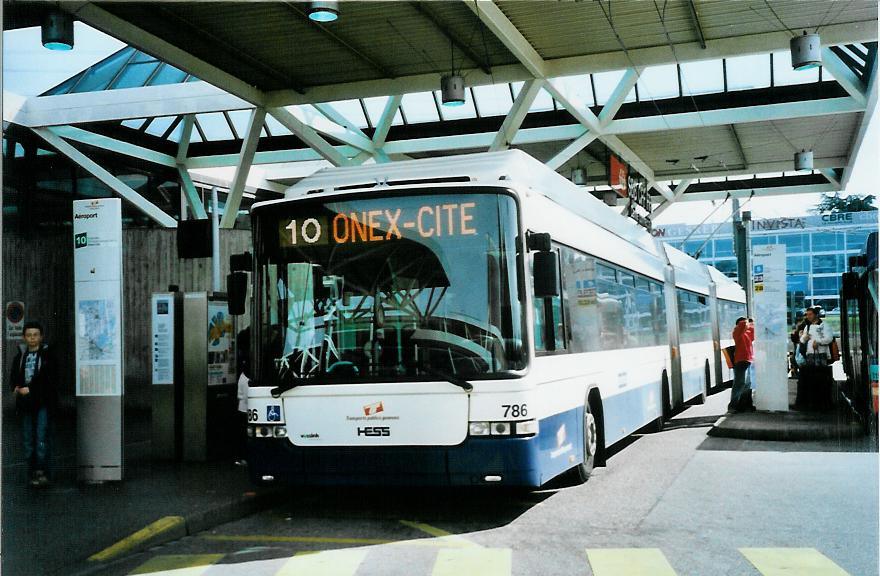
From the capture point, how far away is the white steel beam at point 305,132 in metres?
19.8

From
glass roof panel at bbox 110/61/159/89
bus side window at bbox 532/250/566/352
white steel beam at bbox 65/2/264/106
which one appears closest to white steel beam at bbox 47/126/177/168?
glass roof panel at bbox 110/61/159/89

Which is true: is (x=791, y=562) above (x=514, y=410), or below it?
below

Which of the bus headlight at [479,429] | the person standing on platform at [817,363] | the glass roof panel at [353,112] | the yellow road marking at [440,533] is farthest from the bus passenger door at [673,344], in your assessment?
the glass roof panel at [353,112]

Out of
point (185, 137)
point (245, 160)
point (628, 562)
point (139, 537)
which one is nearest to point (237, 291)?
point (139, 537)

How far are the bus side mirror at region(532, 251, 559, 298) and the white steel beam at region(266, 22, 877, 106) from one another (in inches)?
384

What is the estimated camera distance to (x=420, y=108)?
26781mm

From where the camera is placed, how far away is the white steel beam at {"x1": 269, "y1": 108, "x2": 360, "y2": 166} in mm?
19794

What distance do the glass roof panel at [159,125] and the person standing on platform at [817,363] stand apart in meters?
16.1

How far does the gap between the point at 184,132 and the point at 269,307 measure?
18534 millimetres

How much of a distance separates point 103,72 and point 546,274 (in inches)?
712

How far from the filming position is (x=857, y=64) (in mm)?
19938

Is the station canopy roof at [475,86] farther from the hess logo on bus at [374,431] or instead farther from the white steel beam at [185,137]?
the hess logo on bus at [374,431]

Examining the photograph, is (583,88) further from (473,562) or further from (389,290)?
Answer: (473,562)

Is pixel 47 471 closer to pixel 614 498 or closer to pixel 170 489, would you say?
pixel 170 489
